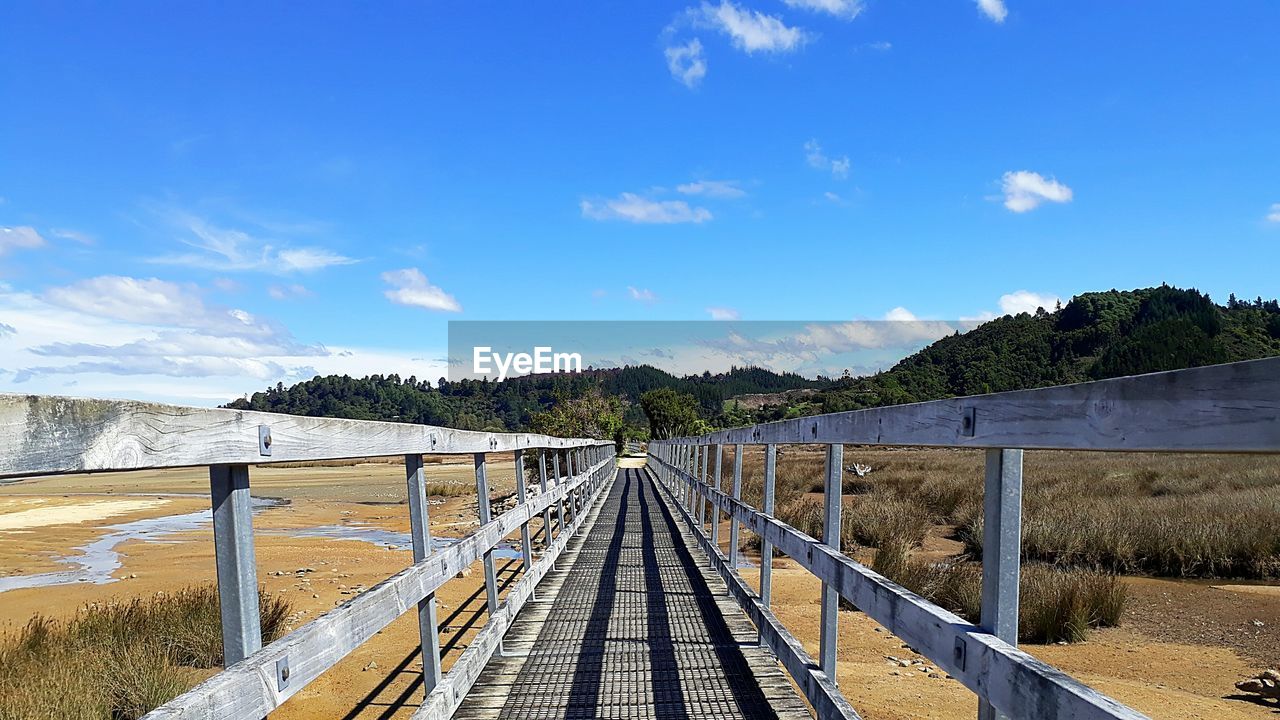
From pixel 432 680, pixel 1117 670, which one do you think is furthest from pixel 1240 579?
pixel 432 680

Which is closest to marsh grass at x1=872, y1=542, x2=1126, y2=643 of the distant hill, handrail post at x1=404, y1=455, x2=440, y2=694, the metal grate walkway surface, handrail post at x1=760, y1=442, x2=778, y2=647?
the metal grate walkway surface

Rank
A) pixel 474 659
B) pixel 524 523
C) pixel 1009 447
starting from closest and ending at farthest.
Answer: pixel 1009 447, pixel 474 659, pixel 524 523

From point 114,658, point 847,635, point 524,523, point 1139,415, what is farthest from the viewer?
point 847,635

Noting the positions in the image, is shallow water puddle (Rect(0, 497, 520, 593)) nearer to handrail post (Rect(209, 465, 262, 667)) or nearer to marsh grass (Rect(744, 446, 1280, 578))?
marsh grass (Rect(744, 446, 1280, 578))

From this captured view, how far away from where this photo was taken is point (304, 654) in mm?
1948

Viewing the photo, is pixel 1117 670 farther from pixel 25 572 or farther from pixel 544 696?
pixel 25 572

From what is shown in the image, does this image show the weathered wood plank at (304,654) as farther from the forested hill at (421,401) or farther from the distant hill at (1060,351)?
the forested hill at (421,401)

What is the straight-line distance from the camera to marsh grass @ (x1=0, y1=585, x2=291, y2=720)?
16.6 ft

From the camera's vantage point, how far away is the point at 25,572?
44.8ft

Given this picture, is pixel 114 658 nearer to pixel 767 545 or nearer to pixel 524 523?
pixel 524 523

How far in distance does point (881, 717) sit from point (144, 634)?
6283 mm

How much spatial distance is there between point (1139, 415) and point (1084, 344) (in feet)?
332

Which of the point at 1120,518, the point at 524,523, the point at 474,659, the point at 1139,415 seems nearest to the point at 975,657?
the point at 1139,415

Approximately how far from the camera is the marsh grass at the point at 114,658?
5.05m
